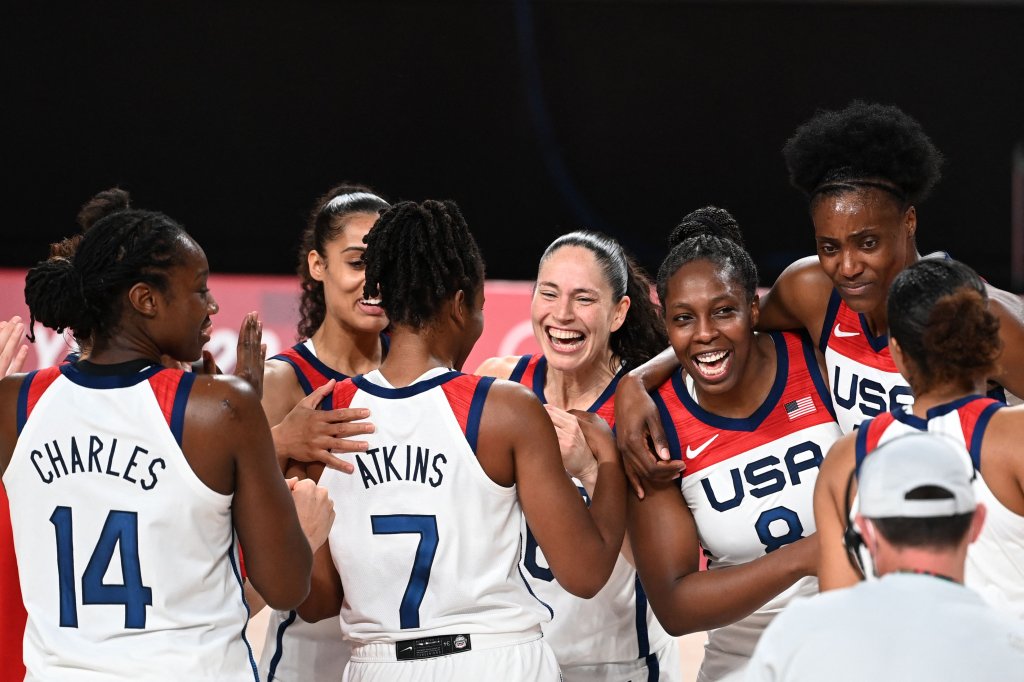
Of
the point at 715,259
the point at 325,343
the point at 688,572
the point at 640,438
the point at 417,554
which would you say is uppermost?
the point at 715,259

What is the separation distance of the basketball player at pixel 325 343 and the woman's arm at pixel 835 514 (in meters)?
1.66

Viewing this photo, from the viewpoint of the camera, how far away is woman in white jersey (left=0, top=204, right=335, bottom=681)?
253 centimetres

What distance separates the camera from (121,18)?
8.21 metres

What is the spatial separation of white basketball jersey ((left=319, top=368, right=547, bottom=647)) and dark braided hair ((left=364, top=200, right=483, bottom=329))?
18cm

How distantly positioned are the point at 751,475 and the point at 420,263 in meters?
1.12

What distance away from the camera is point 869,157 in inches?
137

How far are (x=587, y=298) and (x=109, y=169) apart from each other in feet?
17.7

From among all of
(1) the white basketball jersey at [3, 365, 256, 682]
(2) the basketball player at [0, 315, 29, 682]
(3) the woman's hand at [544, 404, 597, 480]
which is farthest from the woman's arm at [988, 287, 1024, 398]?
(2) the basketball player at [0, 315, 29, 682]

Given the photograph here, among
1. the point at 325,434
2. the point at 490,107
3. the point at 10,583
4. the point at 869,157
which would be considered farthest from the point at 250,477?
the point at 490,107

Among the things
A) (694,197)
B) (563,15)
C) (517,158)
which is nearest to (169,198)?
(517,158)

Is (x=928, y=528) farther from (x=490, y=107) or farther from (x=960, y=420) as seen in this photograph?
(x=490, y=107)

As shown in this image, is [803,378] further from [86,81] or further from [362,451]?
[86,81]

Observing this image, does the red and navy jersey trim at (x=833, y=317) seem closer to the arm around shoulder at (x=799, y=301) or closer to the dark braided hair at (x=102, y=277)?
the arm around shoulder at (x=799, y=301)

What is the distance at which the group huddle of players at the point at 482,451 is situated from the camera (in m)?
2.53
